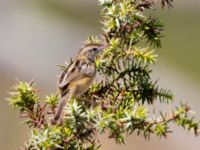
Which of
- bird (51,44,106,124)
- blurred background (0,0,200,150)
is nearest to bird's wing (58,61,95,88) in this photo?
bird (51,44,106,124)

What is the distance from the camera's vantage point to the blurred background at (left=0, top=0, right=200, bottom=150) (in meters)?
10.9

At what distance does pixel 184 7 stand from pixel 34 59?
190 inches

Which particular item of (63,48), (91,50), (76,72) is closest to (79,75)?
(76,72)

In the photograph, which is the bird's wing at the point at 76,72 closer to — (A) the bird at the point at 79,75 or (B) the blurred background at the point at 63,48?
(A) the bird at the point at 79,75

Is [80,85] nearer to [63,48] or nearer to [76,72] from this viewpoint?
[76,72]

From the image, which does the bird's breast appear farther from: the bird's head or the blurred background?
the blurred background

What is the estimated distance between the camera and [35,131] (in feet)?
8.83

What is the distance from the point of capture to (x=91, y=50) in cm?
323

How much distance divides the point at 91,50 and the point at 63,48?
11.9 metres

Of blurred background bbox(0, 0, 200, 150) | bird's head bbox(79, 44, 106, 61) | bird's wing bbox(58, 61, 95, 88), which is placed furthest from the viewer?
blurred background bbox(0, 0, 200, 150)

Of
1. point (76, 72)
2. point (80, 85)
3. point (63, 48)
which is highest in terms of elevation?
point (63, 48)

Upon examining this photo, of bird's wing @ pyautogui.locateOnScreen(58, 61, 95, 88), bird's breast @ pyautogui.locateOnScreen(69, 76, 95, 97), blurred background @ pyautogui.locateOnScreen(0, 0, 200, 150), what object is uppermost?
blurred background @ pyautogui.locateOnScreen(0, 0, 200, 150)

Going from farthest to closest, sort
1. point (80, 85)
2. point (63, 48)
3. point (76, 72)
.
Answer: point (63, 48), point (76, 72), point (80, 85)

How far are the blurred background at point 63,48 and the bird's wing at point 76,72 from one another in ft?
18.7
